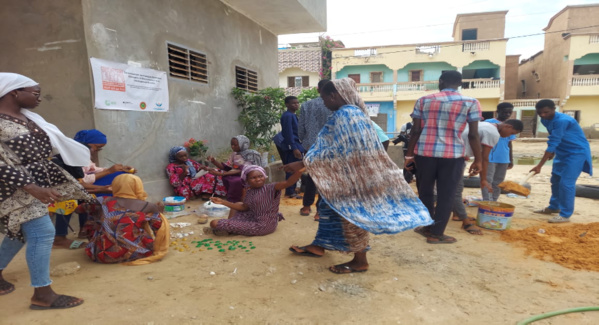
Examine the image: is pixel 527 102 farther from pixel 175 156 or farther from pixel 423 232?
pixel 175 156

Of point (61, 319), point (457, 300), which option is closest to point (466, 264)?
point (457, 300)

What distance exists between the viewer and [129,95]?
188 inches

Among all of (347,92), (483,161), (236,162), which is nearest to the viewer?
(347,92)

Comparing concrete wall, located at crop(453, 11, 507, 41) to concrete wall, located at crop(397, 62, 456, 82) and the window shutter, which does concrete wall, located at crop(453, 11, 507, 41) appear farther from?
the window shutter

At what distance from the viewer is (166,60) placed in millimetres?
5395

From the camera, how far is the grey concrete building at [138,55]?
13.8ft

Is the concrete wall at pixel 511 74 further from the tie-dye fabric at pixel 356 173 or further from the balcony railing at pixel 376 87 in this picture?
the tie-dye fabric at pixel 356 173

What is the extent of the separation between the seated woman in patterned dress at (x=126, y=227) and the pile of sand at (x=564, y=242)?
377cm

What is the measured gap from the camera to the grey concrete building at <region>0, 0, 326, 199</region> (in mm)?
4191

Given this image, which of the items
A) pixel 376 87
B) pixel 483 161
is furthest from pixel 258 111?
pixel 376 87

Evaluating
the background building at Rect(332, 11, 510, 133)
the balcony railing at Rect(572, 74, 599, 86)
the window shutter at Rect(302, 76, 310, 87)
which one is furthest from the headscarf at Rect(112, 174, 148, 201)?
the balcony railing at Rect(572, 74, 599, 86)

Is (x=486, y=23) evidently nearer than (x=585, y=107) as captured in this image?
No

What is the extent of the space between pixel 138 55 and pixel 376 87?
21.2 metres

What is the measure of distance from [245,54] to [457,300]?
696 centimetres
